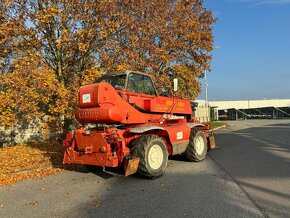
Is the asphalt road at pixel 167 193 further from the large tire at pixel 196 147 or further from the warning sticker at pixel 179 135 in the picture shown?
the warning sticker at pixel 179 135

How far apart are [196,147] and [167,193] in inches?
176

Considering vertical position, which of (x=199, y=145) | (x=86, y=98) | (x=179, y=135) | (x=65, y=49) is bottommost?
(x=199, y=145)

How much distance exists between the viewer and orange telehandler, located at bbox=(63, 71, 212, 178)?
9023 mm

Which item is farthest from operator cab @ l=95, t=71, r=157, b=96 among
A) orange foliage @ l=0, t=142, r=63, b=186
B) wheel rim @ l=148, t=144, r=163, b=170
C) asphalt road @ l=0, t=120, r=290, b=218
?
orange foliage @ l=0, t=142, r=63, b=186

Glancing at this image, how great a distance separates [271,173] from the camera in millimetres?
9102

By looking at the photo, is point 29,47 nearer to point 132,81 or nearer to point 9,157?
point 9,157

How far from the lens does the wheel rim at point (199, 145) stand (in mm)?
11884

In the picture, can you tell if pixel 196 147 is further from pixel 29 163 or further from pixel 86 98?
pixel 29 163

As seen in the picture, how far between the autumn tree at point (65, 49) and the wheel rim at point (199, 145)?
5.18 meters

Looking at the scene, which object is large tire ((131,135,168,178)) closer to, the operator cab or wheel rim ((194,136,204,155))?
the operator cab

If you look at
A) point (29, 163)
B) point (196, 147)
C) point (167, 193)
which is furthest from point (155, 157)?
point (29, 163)

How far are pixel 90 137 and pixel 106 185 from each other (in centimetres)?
140

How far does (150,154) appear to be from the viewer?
931 cm

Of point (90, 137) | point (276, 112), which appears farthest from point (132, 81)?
point (276, 112)
